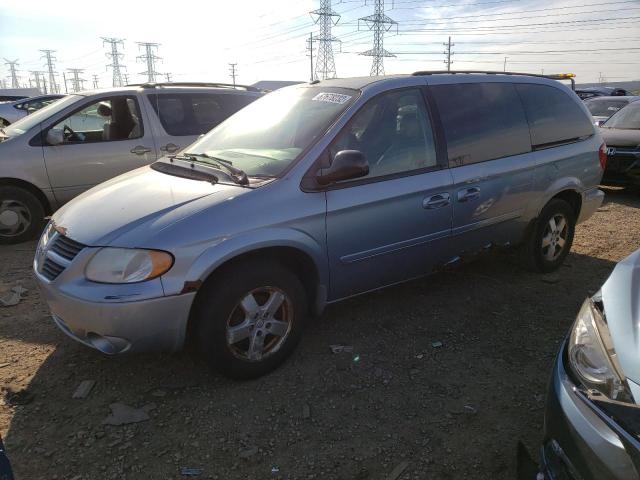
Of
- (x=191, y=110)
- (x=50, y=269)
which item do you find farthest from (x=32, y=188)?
(x=50, y=269)

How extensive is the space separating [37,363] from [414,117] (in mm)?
3091

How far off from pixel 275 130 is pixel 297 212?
869 millimetres

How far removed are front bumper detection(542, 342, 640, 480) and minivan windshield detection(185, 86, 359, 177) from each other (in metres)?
1.94

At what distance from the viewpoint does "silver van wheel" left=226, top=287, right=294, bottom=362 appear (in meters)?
2.87

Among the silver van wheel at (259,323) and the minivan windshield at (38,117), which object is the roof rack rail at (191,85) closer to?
the minivan windshield at (38,117)

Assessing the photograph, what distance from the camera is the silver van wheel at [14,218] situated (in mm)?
5594

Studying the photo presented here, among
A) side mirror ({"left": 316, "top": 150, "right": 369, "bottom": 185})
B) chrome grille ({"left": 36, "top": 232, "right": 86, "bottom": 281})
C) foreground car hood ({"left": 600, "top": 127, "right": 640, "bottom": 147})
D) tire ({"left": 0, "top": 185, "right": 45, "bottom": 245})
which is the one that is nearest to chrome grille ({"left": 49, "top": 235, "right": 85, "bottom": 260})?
chrome grille ({"left": 36, "top": 232, "right": 86, "bottom": 281})

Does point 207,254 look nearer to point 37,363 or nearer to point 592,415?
point 37,363

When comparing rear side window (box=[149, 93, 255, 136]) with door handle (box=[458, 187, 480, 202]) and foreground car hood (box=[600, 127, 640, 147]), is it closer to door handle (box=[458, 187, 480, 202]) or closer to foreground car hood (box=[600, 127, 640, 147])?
door handle (box=[458, 187, 480, 202])

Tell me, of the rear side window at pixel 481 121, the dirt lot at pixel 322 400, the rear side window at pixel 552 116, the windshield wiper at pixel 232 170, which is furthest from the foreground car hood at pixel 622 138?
the windshield wiper at pixel 232 170

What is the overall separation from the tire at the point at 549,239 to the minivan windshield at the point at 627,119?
5.26 m

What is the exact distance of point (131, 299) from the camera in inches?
100

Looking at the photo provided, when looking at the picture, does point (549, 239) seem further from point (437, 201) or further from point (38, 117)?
point (38, 117)

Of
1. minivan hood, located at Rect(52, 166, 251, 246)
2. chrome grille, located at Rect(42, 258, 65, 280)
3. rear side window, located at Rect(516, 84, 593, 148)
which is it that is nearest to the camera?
minivan hood, located at Rect(52, 166, 251, 246)
